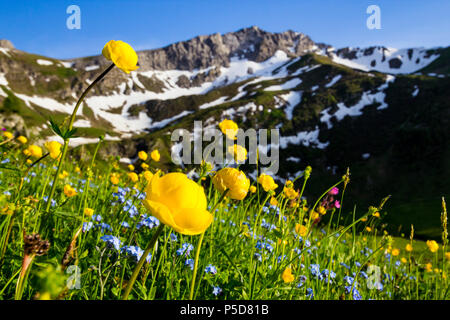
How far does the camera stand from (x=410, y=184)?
71.2m

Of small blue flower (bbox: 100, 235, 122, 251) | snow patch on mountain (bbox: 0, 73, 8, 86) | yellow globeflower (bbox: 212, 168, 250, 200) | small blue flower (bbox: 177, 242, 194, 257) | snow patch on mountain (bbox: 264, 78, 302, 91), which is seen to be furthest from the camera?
snow patch on mountain (bbox: 264, 78, 302, 91)

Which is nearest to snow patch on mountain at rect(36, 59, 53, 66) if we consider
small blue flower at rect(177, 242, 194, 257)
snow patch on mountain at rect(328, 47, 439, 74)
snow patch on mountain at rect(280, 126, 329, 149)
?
snow patch on mountain at rect(280, 126, 329, 149)

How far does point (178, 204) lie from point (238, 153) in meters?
1.32

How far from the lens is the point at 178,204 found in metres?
0.90

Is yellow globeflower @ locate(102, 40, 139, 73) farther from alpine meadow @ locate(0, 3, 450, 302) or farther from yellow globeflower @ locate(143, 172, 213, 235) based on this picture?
yellow globeflower @ locate(143, 172, 213, 235)

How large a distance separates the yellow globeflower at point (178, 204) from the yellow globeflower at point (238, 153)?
118 centimetres

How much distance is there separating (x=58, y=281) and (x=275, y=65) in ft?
680

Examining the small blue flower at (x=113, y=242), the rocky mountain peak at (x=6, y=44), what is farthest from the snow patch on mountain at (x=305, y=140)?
the rocky mountain peak at (x=6, y=44)

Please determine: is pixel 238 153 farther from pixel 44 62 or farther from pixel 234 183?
pixel 44 62

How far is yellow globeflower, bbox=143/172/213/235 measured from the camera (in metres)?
0.85

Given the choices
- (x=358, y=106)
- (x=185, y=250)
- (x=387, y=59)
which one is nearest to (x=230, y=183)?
(x=185, y=250)

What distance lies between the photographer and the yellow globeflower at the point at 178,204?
849 millimetres

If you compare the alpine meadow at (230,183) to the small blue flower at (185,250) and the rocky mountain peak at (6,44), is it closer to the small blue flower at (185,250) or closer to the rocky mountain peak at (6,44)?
the small blue flower at (185,250)

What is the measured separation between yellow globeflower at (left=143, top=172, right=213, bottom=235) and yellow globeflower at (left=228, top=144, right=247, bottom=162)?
3.86 ft
